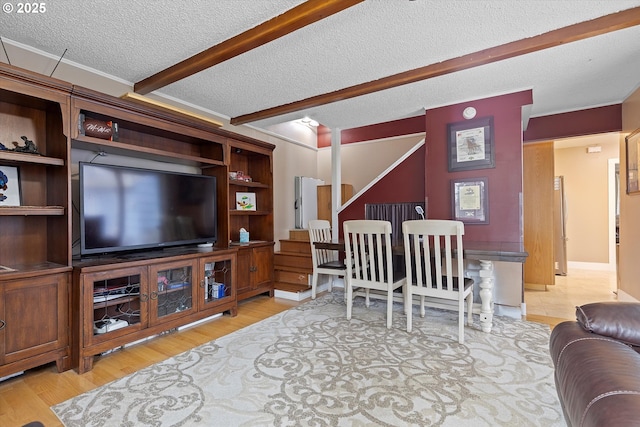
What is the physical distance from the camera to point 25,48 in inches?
92.3

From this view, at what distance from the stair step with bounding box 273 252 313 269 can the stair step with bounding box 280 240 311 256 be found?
13cm

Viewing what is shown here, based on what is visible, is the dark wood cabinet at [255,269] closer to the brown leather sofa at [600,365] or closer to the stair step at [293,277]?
the stair step at [293,277]

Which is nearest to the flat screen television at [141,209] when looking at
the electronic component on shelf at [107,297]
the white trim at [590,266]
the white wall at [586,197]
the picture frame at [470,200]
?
the electronic component on shelf at [107,297]

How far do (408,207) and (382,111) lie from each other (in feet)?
4.43

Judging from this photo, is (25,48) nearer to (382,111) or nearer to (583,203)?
(382,111)

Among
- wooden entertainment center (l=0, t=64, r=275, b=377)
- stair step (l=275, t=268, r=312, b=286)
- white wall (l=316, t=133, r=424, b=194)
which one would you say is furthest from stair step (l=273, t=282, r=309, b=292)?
white wall (l=316, t=133, r=424, b=194)

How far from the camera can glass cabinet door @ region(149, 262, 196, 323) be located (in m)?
2.54

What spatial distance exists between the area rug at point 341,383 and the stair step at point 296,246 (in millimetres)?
1826

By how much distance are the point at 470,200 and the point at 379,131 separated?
2437 mm

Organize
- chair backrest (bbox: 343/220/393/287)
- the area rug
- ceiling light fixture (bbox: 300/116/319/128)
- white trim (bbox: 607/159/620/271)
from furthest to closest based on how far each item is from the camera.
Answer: white trim (bbox: 607/159/620/271), ceiling light fixture (bbox: 300/116/319/128), chair backrest (bbox: 343/220/393/287), the area rug

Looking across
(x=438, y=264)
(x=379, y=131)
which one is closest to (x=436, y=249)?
(x=438, y=264)

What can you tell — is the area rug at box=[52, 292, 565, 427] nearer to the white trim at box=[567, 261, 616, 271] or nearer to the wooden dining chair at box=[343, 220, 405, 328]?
the wooden dining chair at box=[343, 220, 405, 328]

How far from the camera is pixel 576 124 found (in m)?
3.91

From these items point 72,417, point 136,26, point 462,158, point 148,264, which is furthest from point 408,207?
point 72,417
